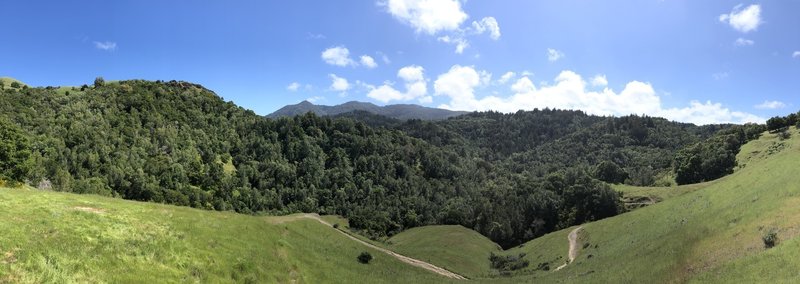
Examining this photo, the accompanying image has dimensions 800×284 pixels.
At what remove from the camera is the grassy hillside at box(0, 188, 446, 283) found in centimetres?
2216

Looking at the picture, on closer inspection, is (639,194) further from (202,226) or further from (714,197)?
(202,226)

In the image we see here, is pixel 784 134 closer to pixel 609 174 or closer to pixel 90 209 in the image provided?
pixel 609 174

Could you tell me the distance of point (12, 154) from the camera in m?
64.6

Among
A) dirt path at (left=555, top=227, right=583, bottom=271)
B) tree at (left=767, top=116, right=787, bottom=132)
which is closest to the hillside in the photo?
dirt path at (left=555, top=227, right=583, bottom=271)

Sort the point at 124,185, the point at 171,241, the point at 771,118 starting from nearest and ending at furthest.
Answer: the point at 171,241 < the point at 771,118 < the point at 124,185

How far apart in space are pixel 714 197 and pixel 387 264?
40.9m

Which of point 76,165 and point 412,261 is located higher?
point 76,165

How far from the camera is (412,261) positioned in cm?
6662

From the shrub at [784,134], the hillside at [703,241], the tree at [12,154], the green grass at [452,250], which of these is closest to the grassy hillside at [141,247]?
the hillside at [703,241]

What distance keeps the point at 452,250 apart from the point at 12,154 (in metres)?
71.5

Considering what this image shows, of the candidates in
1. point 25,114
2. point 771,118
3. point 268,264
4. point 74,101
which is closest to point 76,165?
point 25,114

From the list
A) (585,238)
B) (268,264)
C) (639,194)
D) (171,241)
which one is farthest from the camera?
(639,194)

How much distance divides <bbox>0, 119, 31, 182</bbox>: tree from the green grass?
57.8 m

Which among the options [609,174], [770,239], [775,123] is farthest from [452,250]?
[609,174]
